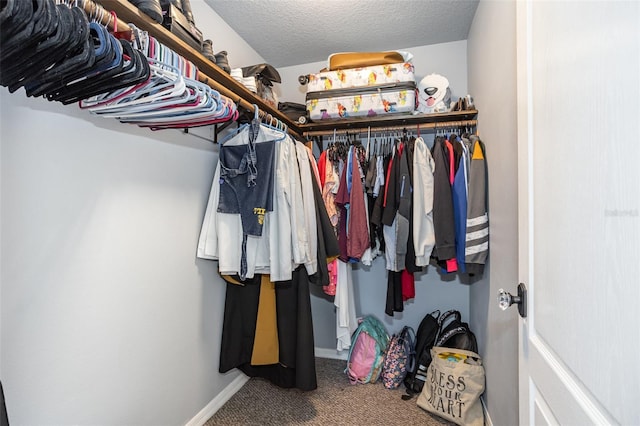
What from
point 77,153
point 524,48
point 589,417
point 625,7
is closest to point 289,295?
point 77,153

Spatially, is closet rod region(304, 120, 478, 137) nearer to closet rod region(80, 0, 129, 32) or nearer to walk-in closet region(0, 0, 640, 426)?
walk-in closet region(0, 0, 640, 426)

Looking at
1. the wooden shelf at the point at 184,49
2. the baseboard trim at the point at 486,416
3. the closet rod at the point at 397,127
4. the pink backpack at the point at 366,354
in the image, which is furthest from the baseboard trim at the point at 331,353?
the wooden shelf at the point at 184,49

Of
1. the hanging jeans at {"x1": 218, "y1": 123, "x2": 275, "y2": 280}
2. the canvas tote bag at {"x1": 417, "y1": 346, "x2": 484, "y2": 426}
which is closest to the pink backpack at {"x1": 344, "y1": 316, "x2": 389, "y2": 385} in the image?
the canvas tote bag at {"x1": 417, "y1": 346, "x2": 484, "y2": 426}

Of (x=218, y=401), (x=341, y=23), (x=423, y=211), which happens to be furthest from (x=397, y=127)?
(x=218, y=401)

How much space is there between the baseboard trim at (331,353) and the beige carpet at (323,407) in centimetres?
33

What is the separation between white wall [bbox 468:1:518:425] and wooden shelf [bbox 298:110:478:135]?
0.15 meters

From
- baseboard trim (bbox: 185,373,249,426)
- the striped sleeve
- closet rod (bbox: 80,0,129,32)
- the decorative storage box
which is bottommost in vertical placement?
baseboard trim (bbox: 185,373,249,426)

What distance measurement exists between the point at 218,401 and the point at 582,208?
214 cm

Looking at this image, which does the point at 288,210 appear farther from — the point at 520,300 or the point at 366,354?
the point at 366,354

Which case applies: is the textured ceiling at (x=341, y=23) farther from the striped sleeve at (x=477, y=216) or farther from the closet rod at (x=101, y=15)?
the closet rod at (x=101, y=15)

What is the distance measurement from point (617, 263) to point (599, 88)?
11.8 inches

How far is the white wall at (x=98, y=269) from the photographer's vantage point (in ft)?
3.10

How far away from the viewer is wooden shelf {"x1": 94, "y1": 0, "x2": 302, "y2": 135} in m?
0.98

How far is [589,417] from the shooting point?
0.55m
